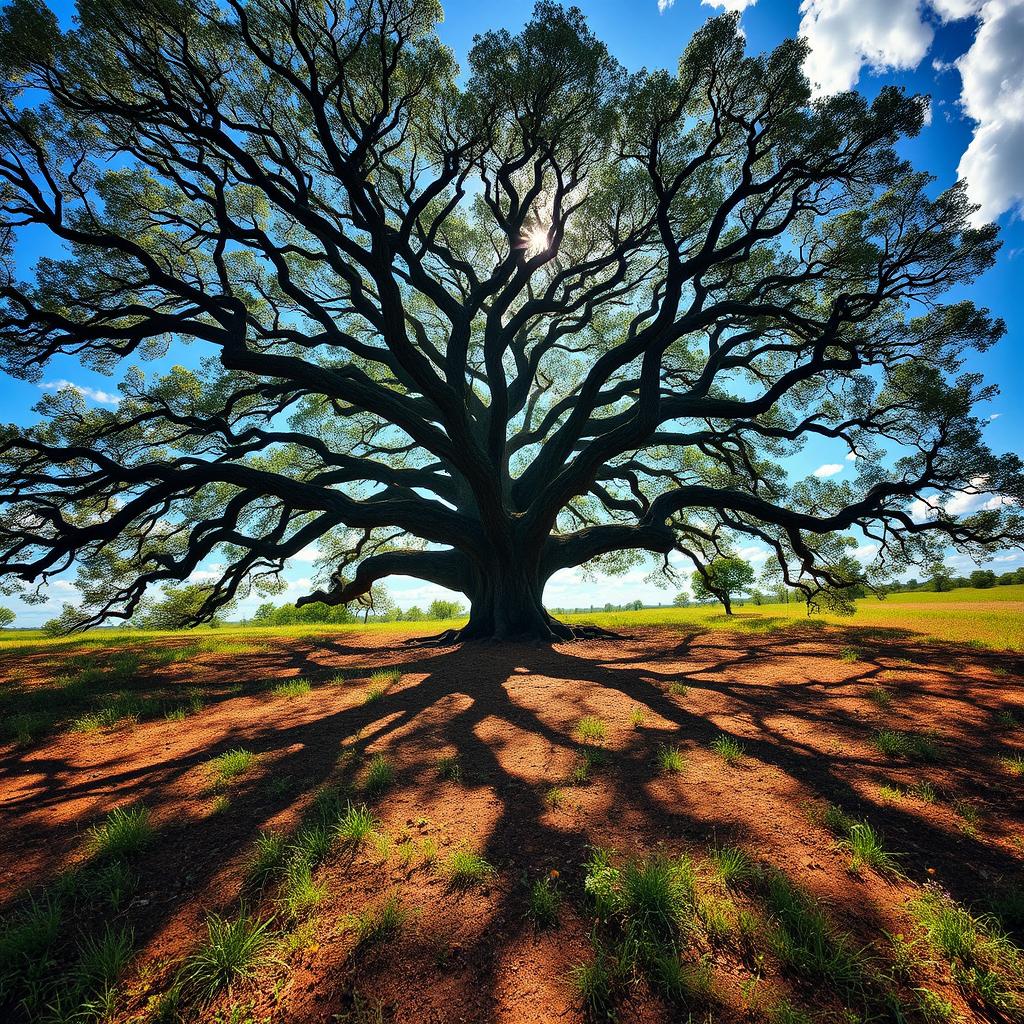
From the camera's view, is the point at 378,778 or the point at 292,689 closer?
the point at 378,778

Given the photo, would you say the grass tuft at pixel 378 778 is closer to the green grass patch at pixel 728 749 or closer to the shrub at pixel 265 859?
Answer: the shrub at pixel 265 859

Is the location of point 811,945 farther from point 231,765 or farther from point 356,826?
point 231,765

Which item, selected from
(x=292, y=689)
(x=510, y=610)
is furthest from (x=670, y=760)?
(x=510, y=610)

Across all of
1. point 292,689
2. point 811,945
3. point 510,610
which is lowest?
point 811,945

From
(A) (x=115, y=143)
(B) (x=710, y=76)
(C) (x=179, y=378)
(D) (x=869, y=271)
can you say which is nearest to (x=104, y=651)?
(C) (x=179, y=378)

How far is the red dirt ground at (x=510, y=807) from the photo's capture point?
1855mm

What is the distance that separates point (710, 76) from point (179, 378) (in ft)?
45.5

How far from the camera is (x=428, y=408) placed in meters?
12.4

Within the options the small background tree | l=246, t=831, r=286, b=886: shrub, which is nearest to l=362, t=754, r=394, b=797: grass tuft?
l=246, t=831, r=286, b=886: shrub

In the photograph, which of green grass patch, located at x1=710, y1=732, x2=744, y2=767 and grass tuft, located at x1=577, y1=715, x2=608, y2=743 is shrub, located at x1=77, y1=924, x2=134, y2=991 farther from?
green grass patch, located at x1=710, y1=732, x2=744, y2=767

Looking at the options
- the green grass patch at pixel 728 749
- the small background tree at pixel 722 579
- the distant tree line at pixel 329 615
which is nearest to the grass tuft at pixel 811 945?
the green grass patch at pixel 728 749

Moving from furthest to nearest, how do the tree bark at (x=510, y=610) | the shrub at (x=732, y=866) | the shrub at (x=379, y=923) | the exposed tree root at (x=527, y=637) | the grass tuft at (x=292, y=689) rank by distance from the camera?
the tree bark at (x=510, y=610)
the exposed tree root at (x=527, y=637)
the grass tuft at (x=292, y=689)
the shrub at (x=732, y=866)
the shrub at (x=379, y=923)

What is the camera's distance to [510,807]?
3.14 metres

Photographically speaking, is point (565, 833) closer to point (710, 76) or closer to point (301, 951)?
point (301, 951)
